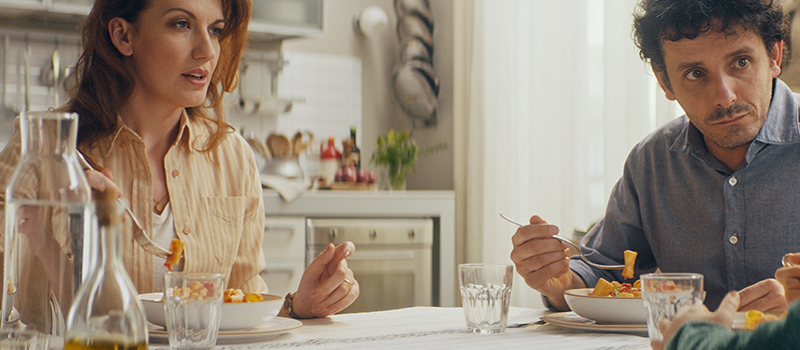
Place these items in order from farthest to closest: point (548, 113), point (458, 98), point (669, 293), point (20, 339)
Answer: point (458, 98) → point (548, 113) → point (669, 293) → point (20, 339)

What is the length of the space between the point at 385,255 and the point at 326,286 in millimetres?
2047

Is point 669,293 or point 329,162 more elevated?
point 329,162

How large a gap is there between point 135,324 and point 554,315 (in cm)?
83

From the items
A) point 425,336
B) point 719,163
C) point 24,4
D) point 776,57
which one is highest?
point 24,4

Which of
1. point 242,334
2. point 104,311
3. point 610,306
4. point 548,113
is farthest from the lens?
point 548,113

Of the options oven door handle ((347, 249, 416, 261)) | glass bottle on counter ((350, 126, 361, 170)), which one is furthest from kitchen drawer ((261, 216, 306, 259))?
glass bottle on counter ((350, 126, 361, 170))

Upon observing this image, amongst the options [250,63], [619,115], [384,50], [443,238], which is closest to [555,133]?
[619,115]

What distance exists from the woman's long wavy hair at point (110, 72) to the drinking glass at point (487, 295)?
2.78 ft

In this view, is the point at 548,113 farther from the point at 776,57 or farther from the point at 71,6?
the point at 71,6

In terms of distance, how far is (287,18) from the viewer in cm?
354

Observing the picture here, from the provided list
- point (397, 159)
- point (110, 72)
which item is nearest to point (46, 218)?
point (110, 72)

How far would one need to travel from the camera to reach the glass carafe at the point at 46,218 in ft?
2.24

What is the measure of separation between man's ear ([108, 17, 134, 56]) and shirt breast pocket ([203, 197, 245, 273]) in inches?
15.6

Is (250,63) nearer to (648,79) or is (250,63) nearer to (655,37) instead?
(648,79)
